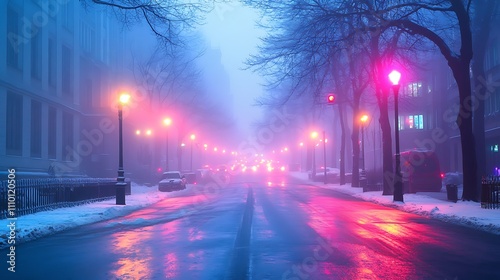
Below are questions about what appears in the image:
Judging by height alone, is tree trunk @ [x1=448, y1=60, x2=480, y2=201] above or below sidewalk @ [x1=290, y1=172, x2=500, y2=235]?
above

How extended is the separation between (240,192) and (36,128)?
564 inches

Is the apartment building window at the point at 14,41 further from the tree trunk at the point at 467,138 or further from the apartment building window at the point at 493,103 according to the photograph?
the apartment building window at the point at 493,103

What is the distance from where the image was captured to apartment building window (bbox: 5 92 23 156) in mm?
31656

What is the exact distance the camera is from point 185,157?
329ft

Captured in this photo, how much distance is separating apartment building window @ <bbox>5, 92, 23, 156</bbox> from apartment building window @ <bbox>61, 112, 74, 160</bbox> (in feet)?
27.5

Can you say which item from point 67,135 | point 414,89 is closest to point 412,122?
point 414,89

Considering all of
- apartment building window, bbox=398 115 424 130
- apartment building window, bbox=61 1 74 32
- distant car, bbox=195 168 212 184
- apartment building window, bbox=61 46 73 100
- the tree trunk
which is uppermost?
apartment building window, bbox=61 1 74 32

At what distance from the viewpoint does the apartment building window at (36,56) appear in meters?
34.9

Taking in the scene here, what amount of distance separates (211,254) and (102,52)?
4876cm

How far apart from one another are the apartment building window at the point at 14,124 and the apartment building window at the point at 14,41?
6.25ft

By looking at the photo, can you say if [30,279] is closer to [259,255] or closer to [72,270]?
[72,270]

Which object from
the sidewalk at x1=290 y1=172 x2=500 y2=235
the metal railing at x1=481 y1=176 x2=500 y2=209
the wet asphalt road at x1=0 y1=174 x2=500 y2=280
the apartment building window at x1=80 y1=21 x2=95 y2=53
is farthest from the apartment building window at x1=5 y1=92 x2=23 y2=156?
the metal railing at x1=481 y1=176 x2=500 y2=209

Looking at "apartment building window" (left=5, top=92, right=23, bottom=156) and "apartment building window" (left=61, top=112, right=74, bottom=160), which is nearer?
"apartment building window" (left=5, top=92, right=23, bottom=156)

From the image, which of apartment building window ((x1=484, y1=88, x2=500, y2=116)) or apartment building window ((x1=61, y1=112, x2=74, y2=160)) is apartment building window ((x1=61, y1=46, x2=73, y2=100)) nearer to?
apartment building window ((x1=61, y1=112, x2=74, y2=160))
